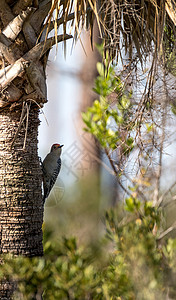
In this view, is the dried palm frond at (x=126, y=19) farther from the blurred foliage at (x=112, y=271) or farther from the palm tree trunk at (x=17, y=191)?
the blurred foliage at (x=112, y=271)

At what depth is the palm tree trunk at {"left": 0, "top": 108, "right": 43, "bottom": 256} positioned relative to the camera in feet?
12.6

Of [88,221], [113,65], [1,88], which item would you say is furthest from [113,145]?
[1,88]

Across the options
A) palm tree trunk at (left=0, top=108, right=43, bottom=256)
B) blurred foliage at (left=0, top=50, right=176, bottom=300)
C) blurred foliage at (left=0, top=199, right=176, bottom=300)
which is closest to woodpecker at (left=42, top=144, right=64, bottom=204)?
blurred foliage at (left=0, top=50, right=176, bottom=300)

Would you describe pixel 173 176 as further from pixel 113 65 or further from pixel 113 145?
pixel 113 65

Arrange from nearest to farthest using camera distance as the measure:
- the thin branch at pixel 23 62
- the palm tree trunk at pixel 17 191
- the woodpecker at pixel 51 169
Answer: the thin branch at pixel 23 62
the palm tree trunk at pixel 17 191
the woodpecker at pixel 51 169

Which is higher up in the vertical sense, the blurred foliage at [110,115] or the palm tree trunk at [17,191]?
the blurred foliage at [110,115]

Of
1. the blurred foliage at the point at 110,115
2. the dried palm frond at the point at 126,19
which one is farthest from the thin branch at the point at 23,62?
the blurred foliage at the point at 110,115

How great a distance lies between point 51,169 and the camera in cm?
514

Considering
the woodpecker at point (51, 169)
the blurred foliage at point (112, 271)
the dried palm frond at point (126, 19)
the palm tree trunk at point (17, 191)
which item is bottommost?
the blurred foliage at point (112, 271)

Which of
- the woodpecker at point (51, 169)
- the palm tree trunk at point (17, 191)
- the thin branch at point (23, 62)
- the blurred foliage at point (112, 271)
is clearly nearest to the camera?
the blurred foliage at point (112, 271)

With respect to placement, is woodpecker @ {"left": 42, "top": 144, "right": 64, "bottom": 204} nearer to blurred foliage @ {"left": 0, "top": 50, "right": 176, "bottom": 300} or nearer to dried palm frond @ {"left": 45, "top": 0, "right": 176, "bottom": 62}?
blurred foliage @ {"left": 0, "top": 50, "right": 176, "bottom": 300}

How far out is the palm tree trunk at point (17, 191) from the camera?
12.6 ft

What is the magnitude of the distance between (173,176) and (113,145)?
2.70ft

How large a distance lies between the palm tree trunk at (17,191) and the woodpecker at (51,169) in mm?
1063
